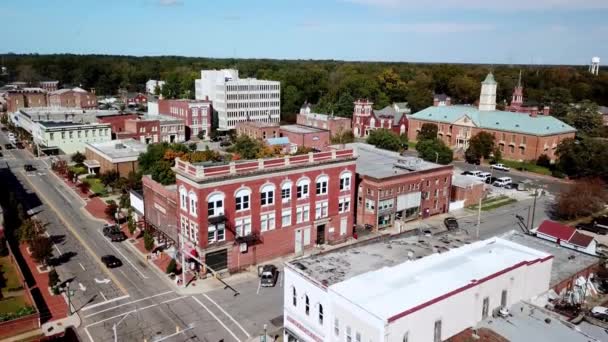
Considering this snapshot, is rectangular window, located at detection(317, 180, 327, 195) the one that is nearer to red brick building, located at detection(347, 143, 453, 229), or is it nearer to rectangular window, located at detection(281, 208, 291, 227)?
rectangular window, located at detection(281, 208, 291, 227)

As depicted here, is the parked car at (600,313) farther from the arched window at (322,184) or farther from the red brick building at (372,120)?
the red brick building at (372,120)

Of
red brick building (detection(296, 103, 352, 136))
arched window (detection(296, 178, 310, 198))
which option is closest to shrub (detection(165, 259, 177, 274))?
arched window (detection(296, 178, 310, 198))

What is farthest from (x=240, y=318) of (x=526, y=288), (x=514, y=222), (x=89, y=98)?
(x=89, y=98)

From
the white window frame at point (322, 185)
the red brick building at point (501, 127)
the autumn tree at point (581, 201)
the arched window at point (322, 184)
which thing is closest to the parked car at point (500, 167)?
the red brick building at point (501, 127)

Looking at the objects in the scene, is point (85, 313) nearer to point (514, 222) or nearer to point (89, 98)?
point (514, 222)

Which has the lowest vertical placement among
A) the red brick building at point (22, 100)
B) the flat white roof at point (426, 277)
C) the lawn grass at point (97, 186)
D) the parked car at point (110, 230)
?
the parked car at point (110, 230)

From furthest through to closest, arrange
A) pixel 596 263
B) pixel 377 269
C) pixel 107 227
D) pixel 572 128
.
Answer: pixel 572 128 < pixel 107 227 < pixel 596 263 < pixel 377 269
